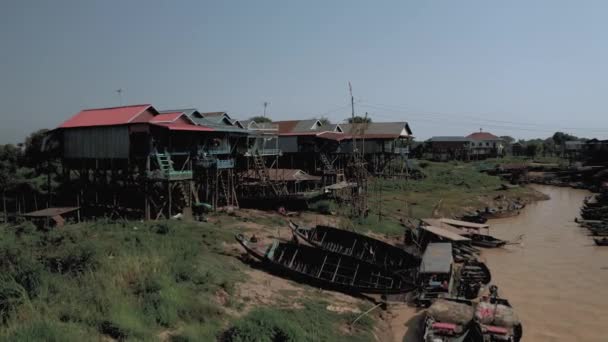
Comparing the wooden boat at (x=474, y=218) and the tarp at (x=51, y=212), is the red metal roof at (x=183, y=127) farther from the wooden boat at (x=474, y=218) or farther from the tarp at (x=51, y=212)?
the wooden boat at (x=474, y=218)

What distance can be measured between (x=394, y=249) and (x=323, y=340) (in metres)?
9.78

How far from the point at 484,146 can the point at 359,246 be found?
80.5 metres

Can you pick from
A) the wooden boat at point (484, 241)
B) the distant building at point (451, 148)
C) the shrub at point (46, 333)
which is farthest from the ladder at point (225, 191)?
the distant building at point (451, 148)

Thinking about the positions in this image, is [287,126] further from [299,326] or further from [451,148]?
[451,148]

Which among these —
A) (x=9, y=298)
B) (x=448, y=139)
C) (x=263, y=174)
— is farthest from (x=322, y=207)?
(x=448, y=139)

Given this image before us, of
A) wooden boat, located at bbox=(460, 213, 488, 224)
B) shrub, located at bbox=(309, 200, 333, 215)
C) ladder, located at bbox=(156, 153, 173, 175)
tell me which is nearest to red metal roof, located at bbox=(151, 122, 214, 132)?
ladder, located at bbox=(156, 153, 173, 175)

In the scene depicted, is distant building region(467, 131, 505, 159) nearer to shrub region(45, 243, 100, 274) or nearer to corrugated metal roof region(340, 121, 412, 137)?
corrugated metal roof region(340, 121, 412, 137)

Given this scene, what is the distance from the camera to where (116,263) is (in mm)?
15586

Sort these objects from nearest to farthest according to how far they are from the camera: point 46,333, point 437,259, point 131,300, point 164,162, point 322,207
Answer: point 46,333 < point 131,300 < point 437,259 < point 164,162 < point 322,207

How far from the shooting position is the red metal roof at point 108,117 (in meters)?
29.1

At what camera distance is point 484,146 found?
96625 mm

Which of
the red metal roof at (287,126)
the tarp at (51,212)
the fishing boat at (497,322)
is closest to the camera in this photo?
the fishing boat at (497,322)

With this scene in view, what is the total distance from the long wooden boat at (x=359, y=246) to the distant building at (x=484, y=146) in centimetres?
7613

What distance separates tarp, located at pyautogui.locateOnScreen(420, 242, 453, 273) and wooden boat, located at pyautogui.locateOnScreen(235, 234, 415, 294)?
151cm
